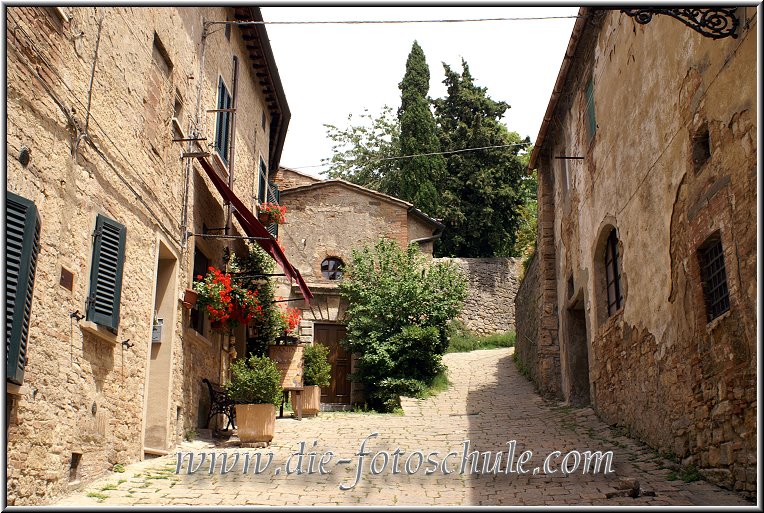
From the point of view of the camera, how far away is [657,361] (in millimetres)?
9805

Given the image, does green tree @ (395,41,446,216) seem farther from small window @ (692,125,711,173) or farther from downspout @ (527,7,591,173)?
small window @ (692,125,711,173)

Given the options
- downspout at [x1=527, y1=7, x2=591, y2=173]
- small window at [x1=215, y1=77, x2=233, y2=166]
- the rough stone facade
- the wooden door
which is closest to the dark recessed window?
downspout at [x1=527, y1=7, x2=591, y2=173]

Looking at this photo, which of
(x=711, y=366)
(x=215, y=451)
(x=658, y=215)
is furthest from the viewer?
(x=215, y=451)

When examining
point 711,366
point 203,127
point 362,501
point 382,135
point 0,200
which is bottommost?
point 362,501

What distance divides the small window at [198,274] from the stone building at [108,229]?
3.2 inches

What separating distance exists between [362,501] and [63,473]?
111 inches

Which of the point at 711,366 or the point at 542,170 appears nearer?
the point at 711,366

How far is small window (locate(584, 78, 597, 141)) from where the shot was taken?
43.6ft

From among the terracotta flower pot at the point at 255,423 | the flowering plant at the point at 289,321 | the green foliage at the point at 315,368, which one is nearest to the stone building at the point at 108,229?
the terracotta flower pot at the point at 255,423

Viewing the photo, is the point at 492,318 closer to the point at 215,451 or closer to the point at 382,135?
the point at 382,135

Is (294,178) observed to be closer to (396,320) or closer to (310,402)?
(396,320)

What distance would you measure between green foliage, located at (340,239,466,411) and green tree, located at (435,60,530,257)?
41.4 feet

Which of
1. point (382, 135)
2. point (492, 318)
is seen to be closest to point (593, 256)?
point (492, 318)

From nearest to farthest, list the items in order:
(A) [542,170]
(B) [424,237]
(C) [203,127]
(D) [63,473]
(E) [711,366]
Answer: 1. (D) [63,473]
2. (E) [711,366]
3. (C) [203,127]
4. (A) [542,170]
5. (B) [424,237]
